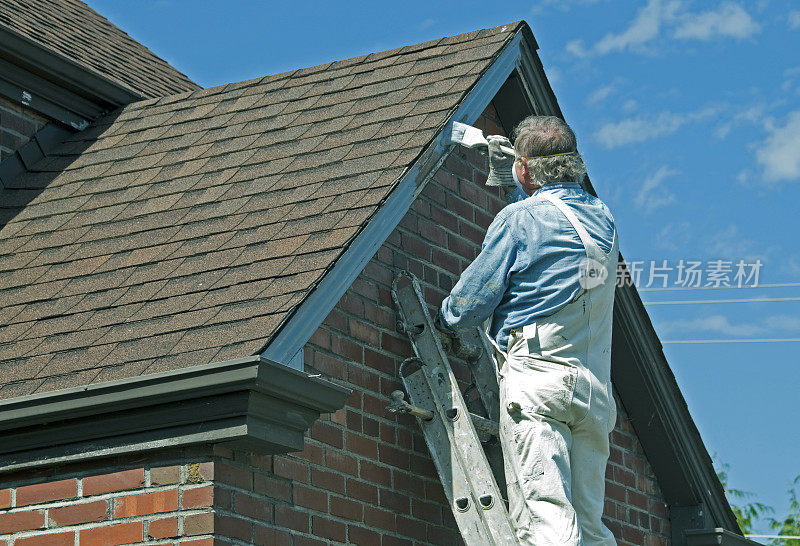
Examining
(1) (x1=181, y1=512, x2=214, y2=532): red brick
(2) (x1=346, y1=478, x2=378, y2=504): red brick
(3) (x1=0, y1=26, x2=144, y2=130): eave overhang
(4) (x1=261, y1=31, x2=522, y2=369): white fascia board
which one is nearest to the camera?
(1) (x1=181, y1=512, x2=214, y2=532): red brick

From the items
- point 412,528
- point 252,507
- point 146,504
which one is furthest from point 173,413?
point 412,528

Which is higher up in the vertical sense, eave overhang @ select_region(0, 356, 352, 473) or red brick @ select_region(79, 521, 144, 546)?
eave overhang @ select_region(0, 356, 352, 473)

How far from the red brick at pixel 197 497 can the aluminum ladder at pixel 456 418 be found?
1056 mm

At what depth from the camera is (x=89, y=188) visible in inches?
269

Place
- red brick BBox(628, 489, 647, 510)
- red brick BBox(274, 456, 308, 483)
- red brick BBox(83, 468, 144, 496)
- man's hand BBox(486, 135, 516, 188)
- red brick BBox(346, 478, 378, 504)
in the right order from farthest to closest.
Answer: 1. red brick BBox(628, 489, 647, 510)
2. man's hand BBox(486, 135, 516, 188)
3. red brick BBox(346, 478, 378, 504)
4. red brick BBox(274, 456, 308, 483)
5. red brick BBox(83, 468, 144, 496)

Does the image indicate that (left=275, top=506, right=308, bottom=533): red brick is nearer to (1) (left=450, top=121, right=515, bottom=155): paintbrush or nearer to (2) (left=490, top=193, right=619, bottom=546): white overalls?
(2) (left=490, top=193, right=619, bottom=546): white overalls

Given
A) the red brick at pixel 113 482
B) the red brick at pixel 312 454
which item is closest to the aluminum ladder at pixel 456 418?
the red brick at pixel 312 454

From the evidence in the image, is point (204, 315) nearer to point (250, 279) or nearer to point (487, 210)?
point (250, 279)

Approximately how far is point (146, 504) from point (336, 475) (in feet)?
2.97

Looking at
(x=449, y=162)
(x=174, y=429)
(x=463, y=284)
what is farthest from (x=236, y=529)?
(x=449, y=162)

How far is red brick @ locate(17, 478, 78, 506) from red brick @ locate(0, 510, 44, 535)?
0.04 meters

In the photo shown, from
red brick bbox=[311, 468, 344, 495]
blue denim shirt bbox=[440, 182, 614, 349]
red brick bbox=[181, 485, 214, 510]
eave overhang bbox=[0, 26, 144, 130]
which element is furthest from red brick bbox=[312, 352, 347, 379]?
eave overhang bbox=[0, 26, 144, 130]

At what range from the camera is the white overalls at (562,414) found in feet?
15.2

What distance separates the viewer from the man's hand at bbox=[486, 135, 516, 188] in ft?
19.2
